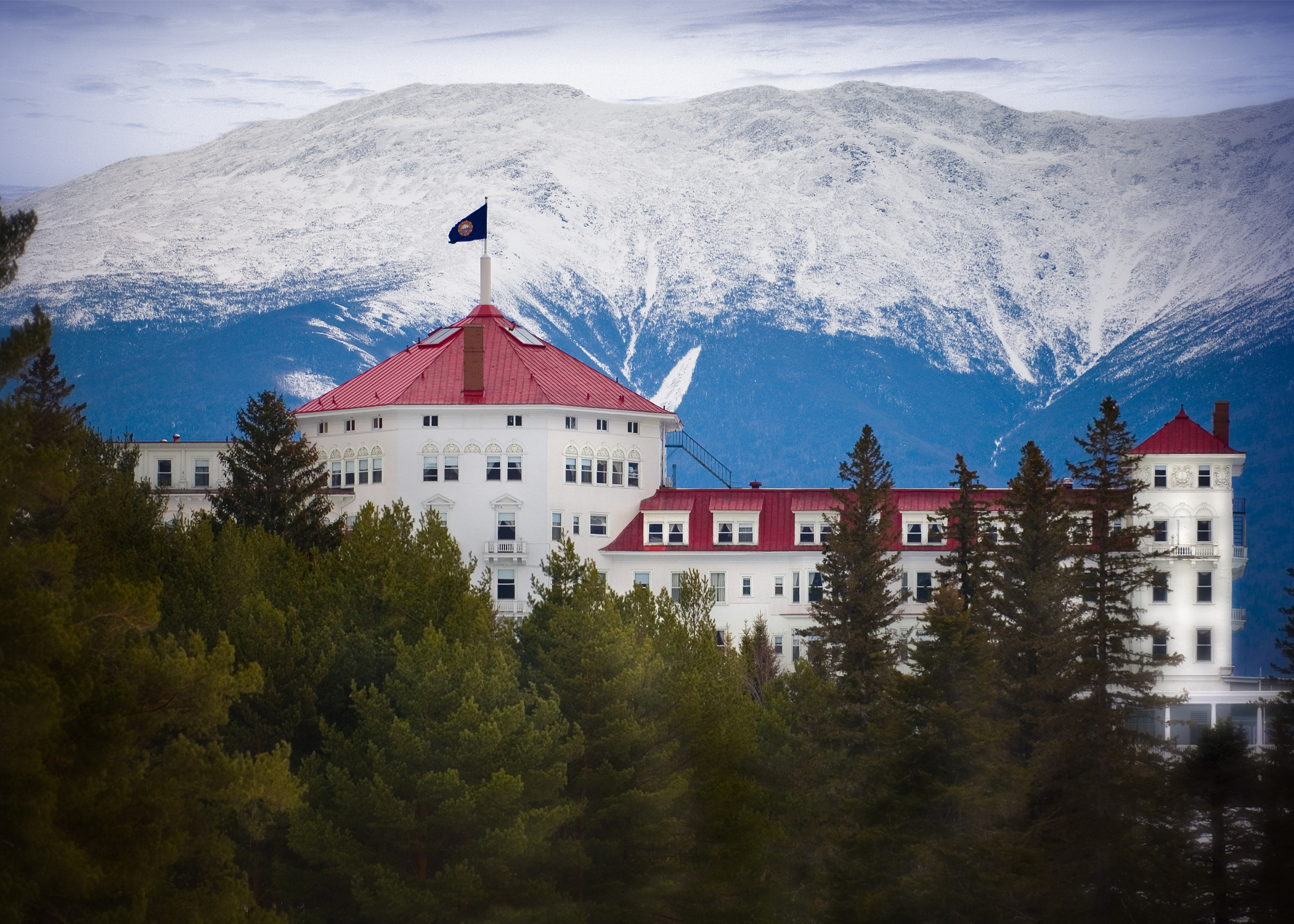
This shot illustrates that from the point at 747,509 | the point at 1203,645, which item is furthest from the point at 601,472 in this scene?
the point at 1203,645

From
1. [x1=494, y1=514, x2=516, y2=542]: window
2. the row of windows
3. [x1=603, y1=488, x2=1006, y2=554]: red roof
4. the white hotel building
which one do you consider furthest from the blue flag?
[x1=603, y1=488, x2=1006, y2=554]: red roof

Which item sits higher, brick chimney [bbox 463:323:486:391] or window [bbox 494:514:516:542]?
brick chimney [bbox 463:323:486:391]

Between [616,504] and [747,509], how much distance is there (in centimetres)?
785

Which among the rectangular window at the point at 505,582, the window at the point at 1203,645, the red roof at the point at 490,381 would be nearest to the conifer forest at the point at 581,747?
the rectangular window at the point at 505,582

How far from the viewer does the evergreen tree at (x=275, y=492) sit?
3671 inches

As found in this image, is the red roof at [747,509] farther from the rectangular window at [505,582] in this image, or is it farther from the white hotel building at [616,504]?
the rectangular window at [505,582]

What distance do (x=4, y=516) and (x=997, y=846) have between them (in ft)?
114

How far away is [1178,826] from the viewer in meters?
65.5

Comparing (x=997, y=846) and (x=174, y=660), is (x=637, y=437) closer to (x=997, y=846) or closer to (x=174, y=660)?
(x=997, y=846)

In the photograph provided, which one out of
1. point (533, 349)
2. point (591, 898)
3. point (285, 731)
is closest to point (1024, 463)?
point (591, 898)

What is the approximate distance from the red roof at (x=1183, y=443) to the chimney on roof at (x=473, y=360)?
1514 inches

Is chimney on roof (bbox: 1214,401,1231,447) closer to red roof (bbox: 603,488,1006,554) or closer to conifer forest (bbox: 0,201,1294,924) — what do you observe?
red roof (bbox: 603,488,1006,554)

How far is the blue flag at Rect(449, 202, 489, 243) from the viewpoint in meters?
124

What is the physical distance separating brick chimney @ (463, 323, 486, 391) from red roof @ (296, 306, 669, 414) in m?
0.46
